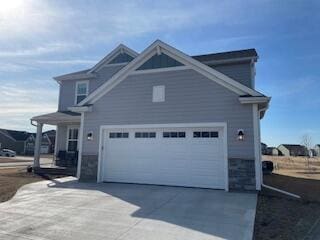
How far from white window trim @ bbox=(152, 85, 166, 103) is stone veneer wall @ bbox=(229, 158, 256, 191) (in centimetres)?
386

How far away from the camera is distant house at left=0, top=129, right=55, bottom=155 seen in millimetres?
53938

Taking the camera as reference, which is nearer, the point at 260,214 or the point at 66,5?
the point at 260,214

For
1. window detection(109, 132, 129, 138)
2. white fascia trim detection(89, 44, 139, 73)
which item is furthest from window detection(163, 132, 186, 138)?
white fascia trim detection(89, 44, 139, 73)

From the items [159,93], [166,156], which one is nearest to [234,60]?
[159,93]

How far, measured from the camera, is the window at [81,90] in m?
18.9

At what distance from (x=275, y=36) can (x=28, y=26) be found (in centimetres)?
1021

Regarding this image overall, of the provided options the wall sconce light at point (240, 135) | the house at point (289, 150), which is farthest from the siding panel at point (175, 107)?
the house at point (289, 150)

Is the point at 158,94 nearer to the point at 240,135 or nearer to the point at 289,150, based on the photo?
the point at 240,135

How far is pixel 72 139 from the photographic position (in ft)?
62.2

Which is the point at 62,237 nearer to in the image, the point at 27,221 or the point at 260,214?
the point at 27,221

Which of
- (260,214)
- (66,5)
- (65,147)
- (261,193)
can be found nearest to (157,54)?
(66,5)

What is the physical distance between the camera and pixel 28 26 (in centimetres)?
1065

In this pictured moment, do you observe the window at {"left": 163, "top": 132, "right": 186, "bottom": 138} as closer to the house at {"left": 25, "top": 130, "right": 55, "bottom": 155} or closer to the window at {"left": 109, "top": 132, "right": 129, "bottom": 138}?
the window at {"left": 109, "top": 132, "right": 129, "bottom": 138}

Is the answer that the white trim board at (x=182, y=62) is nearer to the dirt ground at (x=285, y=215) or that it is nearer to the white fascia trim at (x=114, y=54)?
the dirt ground at (x=285, y=215)
